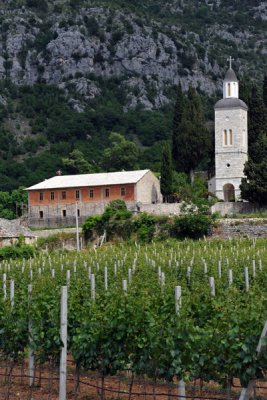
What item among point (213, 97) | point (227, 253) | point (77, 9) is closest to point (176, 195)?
point (227, 253)

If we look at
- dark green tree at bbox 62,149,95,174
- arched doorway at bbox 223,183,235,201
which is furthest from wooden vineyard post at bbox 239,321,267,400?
dark green tree at bbox 62,149,95,174

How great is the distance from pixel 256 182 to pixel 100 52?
73073mm

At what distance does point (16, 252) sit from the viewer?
47.2 m

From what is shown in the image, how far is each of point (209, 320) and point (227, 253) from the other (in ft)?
73.1

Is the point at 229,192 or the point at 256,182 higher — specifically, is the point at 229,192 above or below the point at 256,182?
below

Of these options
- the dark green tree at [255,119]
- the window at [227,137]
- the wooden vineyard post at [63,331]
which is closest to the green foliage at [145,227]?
the window at [227,137]

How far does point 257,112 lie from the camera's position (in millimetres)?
58844

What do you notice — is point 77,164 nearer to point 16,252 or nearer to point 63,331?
point 16,252

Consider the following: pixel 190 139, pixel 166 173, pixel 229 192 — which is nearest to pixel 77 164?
pixel 190 139

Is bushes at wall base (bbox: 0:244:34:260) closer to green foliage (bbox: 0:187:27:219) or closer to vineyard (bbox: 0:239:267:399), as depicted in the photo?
green foliage (bbox: 0:187:27:219)

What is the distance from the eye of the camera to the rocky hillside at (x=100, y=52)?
119 meters

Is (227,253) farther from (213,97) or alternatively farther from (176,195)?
(213,97)

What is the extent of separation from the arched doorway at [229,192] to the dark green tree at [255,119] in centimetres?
269

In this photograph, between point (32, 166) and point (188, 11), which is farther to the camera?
point (188, 11)
